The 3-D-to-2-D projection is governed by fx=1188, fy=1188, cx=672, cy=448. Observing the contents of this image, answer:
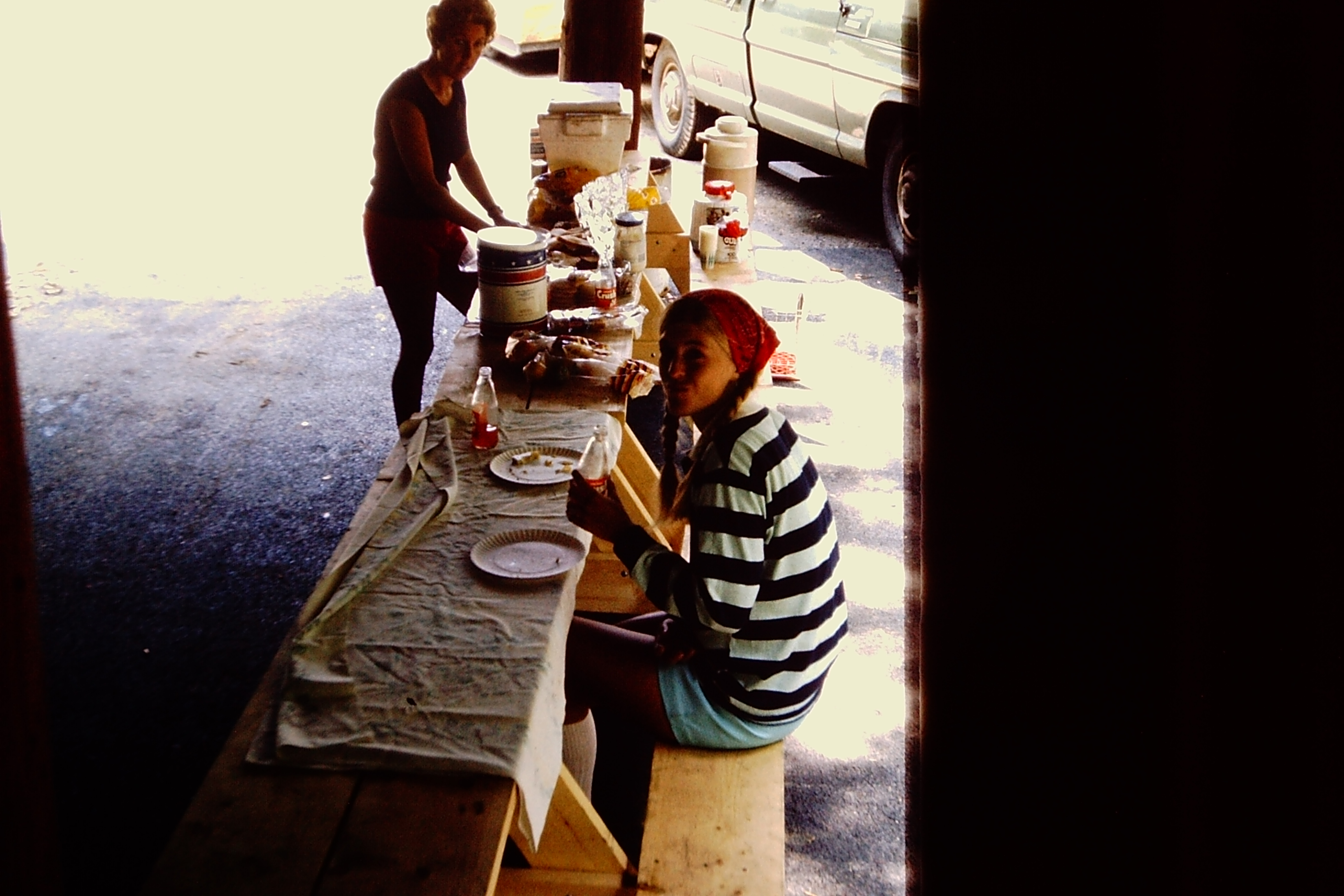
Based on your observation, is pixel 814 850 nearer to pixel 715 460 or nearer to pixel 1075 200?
pixel 715 460

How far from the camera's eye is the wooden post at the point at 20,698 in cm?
49

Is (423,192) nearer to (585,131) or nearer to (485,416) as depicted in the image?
(585,131)

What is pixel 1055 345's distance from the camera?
0.52 meters

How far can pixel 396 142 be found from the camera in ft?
15.1

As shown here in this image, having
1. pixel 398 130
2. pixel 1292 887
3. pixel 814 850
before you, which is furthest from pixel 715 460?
pixel 398 130

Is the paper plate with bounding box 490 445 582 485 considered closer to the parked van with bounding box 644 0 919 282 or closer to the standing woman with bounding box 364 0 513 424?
the standing woman with bounding box 364 0 513 424

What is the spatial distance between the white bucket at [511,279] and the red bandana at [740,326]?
4.48 ft

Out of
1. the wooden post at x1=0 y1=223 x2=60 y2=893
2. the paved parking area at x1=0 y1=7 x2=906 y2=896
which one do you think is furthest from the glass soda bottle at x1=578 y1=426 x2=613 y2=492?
the wooden post at x1=0 y1=223 x2=60 y2=893

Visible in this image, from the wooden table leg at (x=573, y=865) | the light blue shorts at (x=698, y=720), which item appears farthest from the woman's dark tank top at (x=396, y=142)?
the wooden table leg at (x=573, y=865)

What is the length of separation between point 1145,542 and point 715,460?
2029mm

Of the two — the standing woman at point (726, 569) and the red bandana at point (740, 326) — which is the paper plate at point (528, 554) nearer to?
the standing woman at point (726, 569)

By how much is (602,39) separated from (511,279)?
3.38 metres

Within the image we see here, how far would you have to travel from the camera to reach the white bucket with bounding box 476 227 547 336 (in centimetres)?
385

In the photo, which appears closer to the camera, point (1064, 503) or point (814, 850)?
point (1064, 503)
